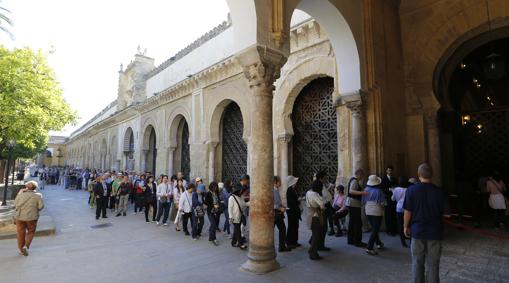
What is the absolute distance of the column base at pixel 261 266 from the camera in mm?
3891

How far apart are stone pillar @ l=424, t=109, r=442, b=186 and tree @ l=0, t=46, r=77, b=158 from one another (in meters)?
12.0

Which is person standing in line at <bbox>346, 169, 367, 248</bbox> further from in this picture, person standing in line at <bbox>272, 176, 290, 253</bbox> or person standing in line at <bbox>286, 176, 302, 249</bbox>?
person standing in line at <bbox>272, 176, 290, 253</bbox>

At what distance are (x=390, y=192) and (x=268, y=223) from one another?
3.42 m

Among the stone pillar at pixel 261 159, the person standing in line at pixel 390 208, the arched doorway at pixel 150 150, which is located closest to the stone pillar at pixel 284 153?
the person standing in line at pixel 390 208

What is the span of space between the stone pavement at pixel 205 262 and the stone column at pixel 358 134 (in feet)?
5.35

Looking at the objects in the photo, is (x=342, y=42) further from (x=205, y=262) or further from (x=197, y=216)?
(x=205, y=262)

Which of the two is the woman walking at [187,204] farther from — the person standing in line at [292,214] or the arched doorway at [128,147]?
the arched doorway at [128,147]

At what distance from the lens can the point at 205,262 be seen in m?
4.56

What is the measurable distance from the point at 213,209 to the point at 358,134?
12.2ft

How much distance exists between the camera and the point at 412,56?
7.93m

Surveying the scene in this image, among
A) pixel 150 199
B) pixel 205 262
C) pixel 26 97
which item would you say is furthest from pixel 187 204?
pixel 26 97

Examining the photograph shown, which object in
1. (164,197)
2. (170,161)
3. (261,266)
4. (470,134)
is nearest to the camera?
(261,266)

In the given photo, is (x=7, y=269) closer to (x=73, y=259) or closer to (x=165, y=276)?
(x=73, y=259)

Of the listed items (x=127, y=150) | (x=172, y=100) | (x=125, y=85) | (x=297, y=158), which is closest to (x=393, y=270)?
(x=297, y=158)
